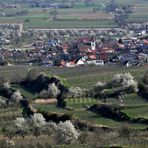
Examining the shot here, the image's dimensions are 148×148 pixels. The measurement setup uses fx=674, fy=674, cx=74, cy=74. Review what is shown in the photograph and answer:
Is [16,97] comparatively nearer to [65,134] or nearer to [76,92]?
[76,92]

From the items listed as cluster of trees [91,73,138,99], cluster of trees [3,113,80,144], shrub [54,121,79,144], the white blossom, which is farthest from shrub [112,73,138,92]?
shrub [54,121,79,144]

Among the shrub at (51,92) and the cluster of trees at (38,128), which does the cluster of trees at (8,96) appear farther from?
the cluster of trees at (38,128)

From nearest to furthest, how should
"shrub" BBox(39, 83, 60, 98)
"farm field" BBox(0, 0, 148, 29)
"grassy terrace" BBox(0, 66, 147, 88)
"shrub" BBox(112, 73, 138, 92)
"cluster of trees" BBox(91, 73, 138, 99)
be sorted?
"cluster of trees" BBox(91, 73, 138, 99) < "shrub" BBox(112, 73, 138, 92) < "shrub" BBox(39, 83, 60, 98) < "grassy terrace" BBox(0, 66, 147, 88) < "farm field" BBox(0, 0, 148, 29)

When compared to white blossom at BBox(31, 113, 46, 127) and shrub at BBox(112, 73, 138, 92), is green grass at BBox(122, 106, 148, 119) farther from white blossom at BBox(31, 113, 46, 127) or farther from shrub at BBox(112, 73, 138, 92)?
white blossom at BBox(31, 113, 46, 127)

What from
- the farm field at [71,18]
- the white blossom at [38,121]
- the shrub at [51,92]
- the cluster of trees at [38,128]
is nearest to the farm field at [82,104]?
the cluster of trees at [38,128]

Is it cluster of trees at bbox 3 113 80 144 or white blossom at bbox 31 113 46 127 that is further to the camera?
white blossom at bbox 31 113 46 127

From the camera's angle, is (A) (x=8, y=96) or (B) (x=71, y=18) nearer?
(A) (x=8, y=96)

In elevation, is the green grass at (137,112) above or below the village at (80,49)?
above

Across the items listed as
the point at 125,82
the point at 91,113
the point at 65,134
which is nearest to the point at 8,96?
the point at 125,82

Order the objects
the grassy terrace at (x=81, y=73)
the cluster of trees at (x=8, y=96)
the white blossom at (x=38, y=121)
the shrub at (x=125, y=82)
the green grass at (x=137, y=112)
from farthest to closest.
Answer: the grassy terrace at (x=81, y=73)
the cluster of trees at (x=8, y=96)
the shrub at (x=125, y=82)
the green grass at (x=137, y=112)
the white blossom at (x=38, y=121)

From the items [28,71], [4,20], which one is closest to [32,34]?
[4,20]

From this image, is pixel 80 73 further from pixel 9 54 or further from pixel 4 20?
pixel 4 20
